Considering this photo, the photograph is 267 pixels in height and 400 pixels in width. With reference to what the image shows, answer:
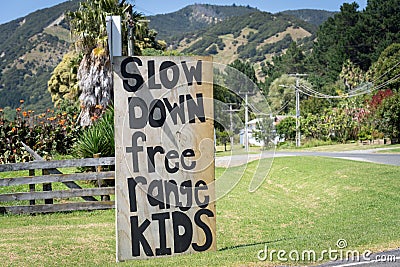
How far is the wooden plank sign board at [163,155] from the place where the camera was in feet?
28.5

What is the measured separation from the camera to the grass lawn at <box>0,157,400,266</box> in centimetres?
→ 894

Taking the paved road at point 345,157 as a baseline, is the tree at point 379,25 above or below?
above

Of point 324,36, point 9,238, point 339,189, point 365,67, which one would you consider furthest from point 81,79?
point 324,36

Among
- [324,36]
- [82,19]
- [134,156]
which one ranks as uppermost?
[324,36]

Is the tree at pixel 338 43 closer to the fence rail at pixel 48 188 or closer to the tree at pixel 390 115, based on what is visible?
the tree at pixel 390 115

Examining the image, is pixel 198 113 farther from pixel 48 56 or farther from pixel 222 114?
pixel 48 56

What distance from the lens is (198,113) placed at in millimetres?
8930

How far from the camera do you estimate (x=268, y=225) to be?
13.0 metres

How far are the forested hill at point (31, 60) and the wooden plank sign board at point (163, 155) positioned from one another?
310 ft

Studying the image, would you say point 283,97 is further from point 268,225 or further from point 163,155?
point 163,155

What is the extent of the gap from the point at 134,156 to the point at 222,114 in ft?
6.32

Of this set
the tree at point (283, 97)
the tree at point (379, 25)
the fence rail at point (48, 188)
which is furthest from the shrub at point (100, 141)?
the tree at point (283, 97)

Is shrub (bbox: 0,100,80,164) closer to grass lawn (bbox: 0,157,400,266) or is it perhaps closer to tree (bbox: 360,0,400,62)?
grass lawn (bbox: 0,157,400,266)

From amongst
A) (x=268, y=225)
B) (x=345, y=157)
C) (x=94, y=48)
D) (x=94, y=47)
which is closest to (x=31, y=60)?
(x=94, y=47)
